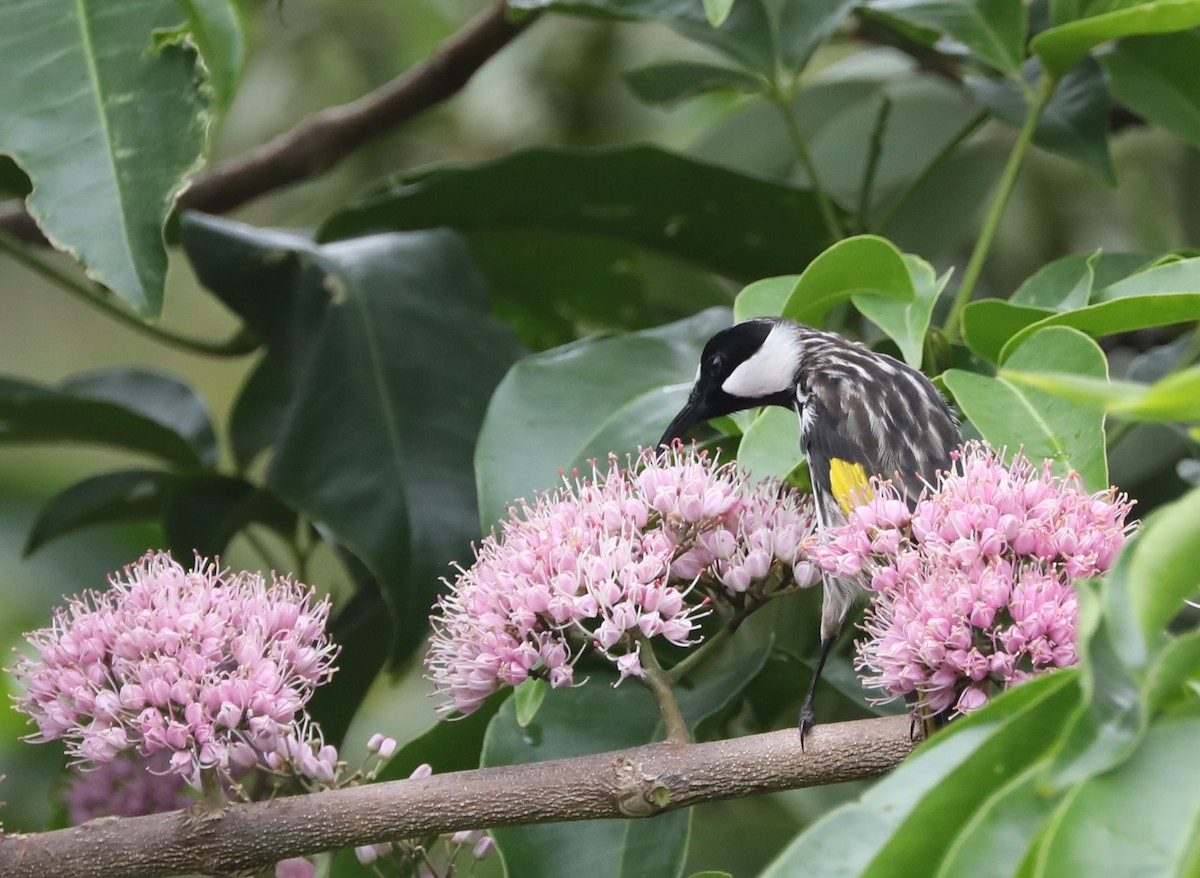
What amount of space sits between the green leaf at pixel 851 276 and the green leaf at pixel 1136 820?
1.88 ft

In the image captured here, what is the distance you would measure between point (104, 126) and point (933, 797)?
2.91 ft

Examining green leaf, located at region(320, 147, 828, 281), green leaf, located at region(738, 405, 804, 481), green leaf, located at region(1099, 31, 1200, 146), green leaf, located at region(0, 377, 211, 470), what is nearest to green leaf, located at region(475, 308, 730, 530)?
green leaf, located at region(738, 405, 804, 481)

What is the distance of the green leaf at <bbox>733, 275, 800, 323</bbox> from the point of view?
1163mm

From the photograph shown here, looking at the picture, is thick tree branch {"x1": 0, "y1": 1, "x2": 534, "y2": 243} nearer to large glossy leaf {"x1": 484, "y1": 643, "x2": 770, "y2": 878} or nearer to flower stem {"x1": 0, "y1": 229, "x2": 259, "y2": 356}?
flower stem {"x1": 0, "y1": 229, "x2": 259, "y2": 356}

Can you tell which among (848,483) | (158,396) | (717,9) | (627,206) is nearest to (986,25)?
(717,9)

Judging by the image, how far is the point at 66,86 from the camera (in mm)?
1144

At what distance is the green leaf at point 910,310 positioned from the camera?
1.09 m

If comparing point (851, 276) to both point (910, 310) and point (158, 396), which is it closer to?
point (910, 310)

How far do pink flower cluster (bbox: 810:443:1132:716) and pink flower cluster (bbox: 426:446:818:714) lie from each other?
0.11 m

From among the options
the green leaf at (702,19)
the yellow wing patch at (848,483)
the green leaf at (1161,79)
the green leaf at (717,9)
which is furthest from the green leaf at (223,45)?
the green leaf at (1161,79)

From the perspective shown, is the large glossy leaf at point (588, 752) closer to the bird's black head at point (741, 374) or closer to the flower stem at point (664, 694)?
the flower stem at point (664, 694)

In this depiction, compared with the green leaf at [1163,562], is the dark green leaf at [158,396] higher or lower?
lower

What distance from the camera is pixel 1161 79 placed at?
1482 mm

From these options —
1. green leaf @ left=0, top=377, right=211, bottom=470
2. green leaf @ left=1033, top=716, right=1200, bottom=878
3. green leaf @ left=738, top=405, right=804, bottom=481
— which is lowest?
green leaf @ left=0, top=377, right=211, bottom=470
